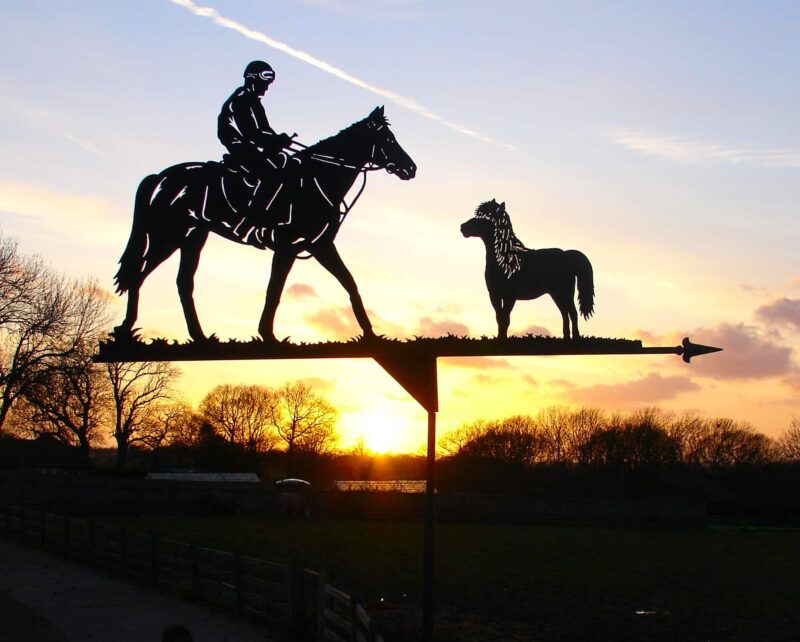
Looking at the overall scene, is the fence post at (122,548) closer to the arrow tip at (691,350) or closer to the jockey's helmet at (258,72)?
the jockey's helmet at (258,72)

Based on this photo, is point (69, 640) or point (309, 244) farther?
point (69, 640)

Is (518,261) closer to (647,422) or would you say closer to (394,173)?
(394,173)

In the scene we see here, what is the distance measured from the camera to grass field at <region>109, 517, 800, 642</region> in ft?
49.7

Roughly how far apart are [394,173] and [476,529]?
29.7 metres

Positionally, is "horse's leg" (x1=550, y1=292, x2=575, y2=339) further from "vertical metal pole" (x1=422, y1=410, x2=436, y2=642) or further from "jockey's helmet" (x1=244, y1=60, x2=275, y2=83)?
"jockey's helmet" (x1=244, y1=60, x2=275, y2=83)

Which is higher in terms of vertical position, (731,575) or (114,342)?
(114,342)

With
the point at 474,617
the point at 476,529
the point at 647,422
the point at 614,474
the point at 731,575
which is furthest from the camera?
the point at 647,422

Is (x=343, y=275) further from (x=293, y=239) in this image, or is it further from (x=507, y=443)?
(x=507, y=443)

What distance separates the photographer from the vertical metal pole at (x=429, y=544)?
10398mm

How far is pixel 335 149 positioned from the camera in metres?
10.7

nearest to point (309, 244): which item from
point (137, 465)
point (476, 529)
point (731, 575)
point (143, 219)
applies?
point (143, 219)

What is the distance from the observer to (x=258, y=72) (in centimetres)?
1076

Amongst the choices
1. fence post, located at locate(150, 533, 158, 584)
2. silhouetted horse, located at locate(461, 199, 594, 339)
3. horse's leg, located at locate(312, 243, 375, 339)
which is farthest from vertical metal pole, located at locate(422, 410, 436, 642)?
fence post, located at locate(150, 533, 158, 584)

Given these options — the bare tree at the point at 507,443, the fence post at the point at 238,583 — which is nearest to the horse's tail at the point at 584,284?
the fence post at the point at 238,583
